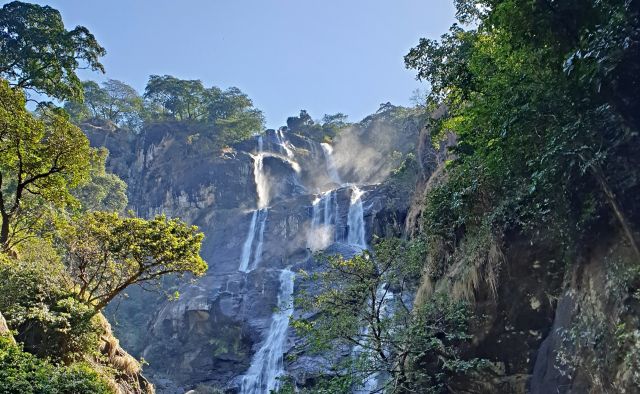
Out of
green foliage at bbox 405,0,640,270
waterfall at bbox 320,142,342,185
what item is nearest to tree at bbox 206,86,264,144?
waterfall at bbox 320,142,342,185

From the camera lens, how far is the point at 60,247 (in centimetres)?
1591

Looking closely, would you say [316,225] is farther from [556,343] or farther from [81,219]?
[556,343]

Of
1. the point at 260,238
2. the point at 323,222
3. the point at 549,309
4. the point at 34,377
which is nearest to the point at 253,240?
the point at 260,238

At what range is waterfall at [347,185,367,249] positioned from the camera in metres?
33.1

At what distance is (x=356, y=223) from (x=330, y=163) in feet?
68.4

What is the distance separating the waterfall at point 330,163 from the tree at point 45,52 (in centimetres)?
3598

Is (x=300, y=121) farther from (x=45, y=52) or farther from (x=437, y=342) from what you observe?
(x=437, y=342)

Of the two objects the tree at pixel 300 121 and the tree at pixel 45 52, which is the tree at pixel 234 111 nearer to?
the tree at pixel 300 121

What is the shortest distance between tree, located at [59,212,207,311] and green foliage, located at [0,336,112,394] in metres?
4.15

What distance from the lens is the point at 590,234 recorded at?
6.43m

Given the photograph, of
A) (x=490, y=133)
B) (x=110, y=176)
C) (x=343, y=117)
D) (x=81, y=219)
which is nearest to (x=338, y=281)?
(x=490, y=133)

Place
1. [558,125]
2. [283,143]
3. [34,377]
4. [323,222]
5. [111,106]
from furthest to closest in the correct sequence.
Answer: [111,106]
[283,143]
[323,222]
[34,377]
[558,125]

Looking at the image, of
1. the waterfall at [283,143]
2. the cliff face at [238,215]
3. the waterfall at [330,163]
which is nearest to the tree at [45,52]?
the cliff face at [238,215]

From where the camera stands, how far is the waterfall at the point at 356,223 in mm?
33062
